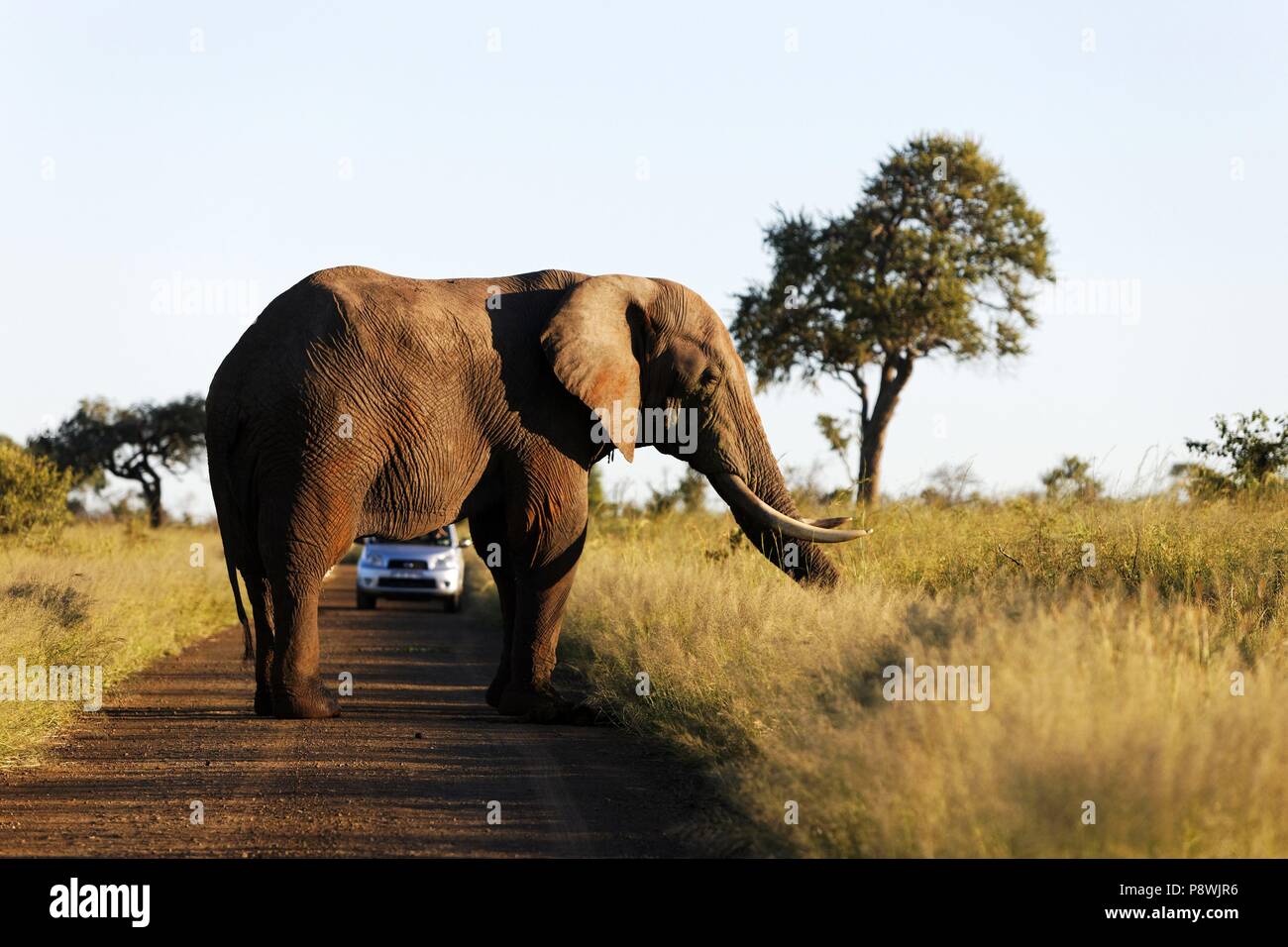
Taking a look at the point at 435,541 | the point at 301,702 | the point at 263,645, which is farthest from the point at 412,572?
the point at 301,702

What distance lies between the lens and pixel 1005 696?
702 centimetres

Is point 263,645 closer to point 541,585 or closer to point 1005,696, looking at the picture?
point 541,585

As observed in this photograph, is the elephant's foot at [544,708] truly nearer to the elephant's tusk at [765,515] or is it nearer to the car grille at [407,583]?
the elephant's tusk at [765,515]

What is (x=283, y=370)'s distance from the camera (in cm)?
1196

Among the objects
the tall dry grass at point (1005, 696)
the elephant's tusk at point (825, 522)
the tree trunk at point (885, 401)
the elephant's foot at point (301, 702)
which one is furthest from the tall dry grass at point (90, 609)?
the tree trunk at point (885, 401)

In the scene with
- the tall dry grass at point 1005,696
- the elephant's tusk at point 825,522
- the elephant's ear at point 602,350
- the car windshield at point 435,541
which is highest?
the elephant's ear at point 602,350

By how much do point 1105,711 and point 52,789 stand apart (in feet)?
19.3

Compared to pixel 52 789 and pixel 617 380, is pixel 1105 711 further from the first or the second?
pixel 617 380

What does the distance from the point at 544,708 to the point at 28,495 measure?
58.3ft

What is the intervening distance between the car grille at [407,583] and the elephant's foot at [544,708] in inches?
587

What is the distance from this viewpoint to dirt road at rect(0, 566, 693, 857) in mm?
7531

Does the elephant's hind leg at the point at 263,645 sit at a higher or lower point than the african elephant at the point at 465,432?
lower

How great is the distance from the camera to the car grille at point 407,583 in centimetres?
2717

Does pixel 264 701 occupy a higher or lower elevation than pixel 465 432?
lower
